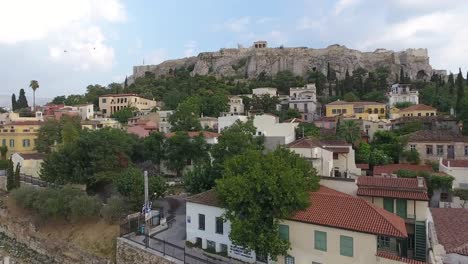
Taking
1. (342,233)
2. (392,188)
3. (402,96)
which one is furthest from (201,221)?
(402,96)

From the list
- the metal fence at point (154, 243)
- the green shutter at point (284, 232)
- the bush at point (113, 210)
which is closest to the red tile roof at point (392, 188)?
the green shutter at point (284, 232)

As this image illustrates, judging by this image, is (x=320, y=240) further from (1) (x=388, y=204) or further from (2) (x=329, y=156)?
(2) (x=329, y=156)

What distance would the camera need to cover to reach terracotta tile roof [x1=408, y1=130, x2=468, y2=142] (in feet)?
116

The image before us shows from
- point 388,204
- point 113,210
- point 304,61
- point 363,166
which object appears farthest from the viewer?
point 304,61

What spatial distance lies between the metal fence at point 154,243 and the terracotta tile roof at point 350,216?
6216 mm

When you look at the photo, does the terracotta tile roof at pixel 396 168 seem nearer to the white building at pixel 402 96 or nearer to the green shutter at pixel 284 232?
the green shutter at pixel 284 232

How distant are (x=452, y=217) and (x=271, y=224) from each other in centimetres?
1203

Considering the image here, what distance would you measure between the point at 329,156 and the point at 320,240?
13734 millimetres

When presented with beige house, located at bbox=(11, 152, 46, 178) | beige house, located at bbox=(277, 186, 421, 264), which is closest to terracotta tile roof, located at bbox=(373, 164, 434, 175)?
beige house, located at bbox=(277, 186, 421, 264)

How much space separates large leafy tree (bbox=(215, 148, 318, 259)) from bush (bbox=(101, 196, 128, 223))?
1072 cm

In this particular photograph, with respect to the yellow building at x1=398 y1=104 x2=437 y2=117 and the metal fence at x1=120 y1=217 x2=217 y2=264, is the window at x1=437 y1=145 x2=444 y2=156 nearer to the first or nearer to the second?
the yellow building at x1=398 y1=104 x2=437 y2=117

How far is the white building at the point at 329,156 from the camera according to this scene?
2833 centimetres

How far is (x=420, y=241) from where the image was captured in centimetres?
1822

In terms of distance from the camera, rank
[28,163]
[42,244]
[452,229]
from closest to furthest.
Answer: [452,229], [42,244], [28,163]
